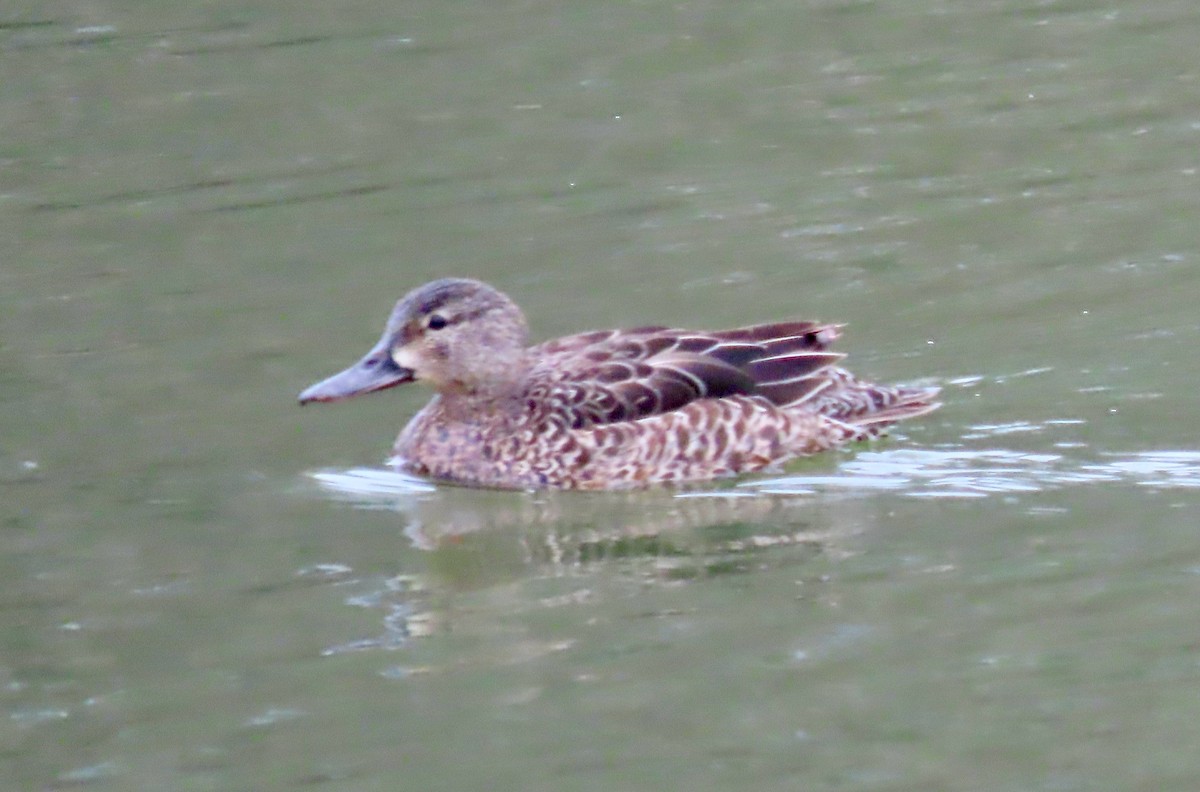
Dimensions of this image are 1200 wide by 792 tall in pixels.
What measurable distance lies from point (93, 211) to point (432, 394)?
3347 mm

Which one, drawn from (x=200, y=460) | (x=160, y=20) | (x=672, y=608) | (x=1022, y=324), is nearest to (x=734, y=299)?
(x=1022, y=324)

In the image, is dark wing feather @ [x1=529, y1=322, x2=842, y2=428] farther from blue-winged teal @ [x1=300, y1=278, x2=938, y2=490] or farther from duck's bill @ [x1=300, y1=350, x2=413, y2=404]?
duck's bill @ [x1=300, y1=350, x2=413, y2=404]

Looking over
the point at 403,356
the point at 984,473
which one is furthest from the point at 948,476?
the point at 403,356

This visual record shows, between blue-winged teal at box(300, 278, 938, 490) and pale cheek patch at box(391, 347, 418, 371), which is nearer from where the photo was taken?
blue-winged teal at box(300, 278, 938, 490)

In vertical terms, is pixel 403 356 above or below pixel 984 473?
above

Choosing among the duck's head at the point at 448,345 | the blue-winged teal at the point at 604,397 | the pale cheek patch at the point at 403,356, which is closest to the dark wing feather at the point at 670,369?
the blue-winged teal at the point at 604,397

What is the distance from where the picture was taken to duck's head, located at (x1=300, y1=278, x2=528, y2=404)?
959 cm

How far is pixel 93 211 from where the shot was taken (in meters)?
13.3

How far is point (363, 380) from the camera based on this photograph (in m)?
9.49

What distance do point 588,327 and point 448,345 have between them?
5.80 ft

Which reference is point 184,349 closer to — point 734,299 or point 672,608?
point 734,299

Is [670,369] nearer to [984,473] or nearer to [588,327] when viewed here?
[984,473]

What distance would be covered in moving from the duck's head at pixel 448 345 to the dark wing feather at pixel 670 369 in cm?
18

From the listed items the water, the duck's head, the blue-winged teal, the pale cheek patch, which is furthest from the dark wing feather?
the pale cheek patch
